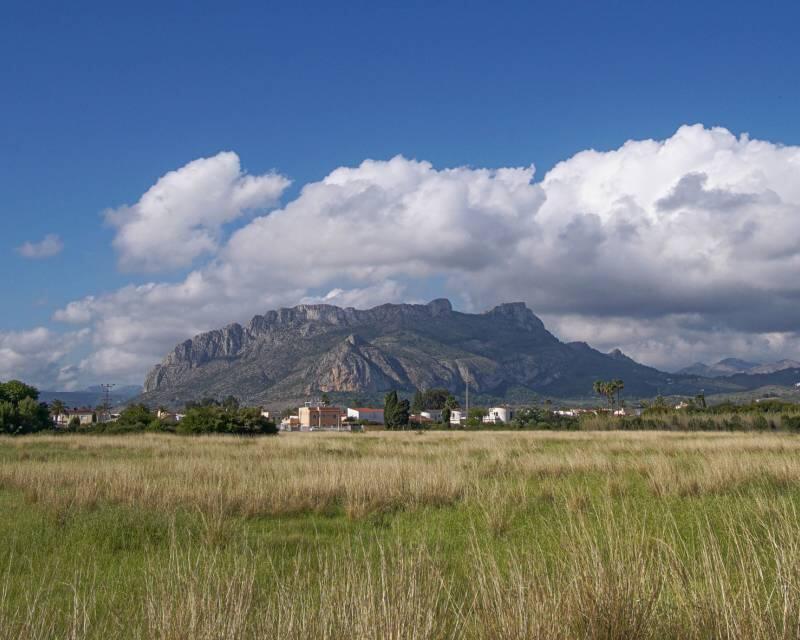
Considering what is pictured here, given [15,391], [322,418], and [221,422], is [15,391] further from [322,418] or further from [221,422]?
[322,418]

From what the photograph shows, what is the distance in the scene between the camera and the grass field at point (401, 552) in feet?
11.9

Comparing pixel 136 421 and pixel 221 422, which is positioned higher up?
pixel 136 421

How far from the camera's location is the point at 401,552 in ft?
14.9

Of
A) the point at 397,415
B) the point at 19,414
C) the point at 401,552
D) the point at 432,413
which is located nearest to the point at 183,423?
the point at 19,414

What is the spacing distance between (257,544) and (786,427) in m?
53.1

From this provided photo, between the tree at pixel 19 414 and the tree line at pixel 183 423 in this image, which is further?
the tree at pixel 19 414

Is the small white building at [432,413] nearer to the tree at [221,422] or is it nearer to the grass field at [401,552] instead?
the tree at [221,422]

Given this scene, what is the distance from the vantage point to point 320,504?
35.0 ft

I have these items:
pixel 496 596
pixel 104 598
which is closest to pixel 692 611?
pixel 496 596

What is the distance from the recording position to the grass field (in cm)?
362

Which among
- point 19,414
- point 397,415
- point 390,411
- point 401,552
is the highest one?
point 19,414

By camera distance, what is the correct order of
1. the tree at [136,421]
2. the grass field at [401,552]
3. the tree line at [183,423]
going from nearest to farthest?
the grass field at [401,552]
the tree line at [183,423]
the tree at [136,421]

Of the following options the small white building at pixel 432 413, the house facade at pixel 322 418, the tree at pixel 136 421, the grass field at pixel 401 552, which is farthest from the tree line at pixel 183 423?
the small white building at pixel 432 413

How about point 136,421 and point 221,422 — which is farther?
point 136,421
